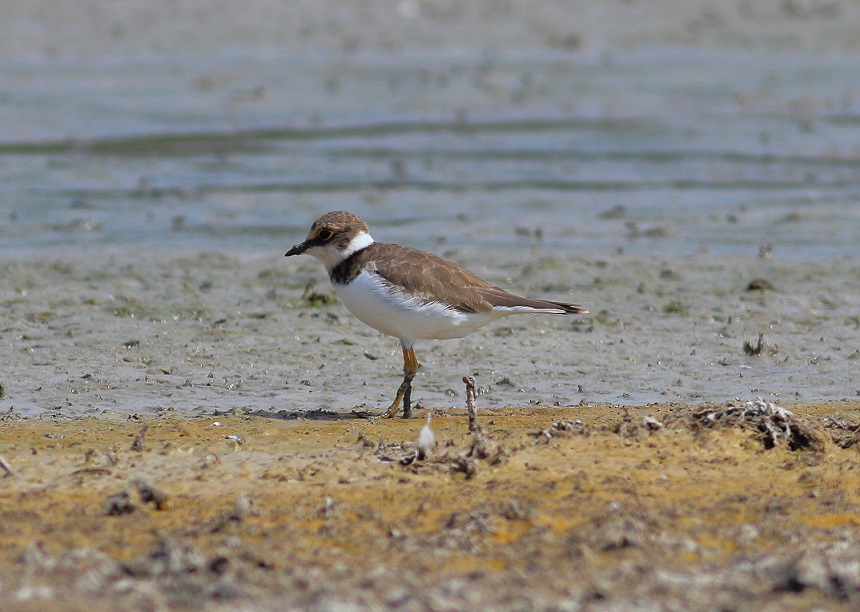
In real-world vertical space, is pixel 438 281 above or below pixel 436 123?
below

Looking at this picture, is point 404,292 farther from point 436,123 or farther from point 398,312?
point 436,123

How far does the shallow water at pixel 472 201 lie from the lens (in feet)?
30.2

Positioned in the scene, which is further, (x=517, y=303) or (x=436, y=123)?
(x=436, y=123)

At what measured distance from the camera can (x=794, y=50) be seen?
75.4 feet

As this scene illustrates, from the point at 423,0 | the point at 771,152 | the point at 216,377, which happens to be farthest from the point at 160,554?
the point at 423,0

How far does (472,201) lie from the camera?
49.5ft

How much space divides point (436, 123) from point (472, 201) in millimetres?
4082

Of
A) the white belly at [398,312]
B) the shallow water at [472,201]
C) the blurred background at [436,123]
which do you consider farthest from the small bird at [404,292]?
the blurred background at [436,123]

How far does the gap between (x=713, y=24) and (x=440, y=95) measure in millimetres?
7062

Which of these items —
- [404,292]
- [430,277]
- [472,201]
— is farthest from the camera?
[472,201]

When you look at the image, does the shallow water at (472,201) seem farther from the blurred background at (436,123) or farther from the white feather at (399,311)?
the white feather at (399,311)

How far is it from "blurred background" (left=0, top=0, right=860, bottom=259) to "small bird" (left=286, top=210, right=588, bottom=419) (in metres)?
4.52

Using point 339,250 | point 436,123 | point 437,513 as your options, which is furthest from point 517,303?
point 436,123

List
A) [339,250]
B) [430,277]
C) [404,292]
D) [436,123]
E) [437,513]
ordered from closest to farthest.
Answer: [437,513], [404,292], [430,277], [339,250], [436,123]
